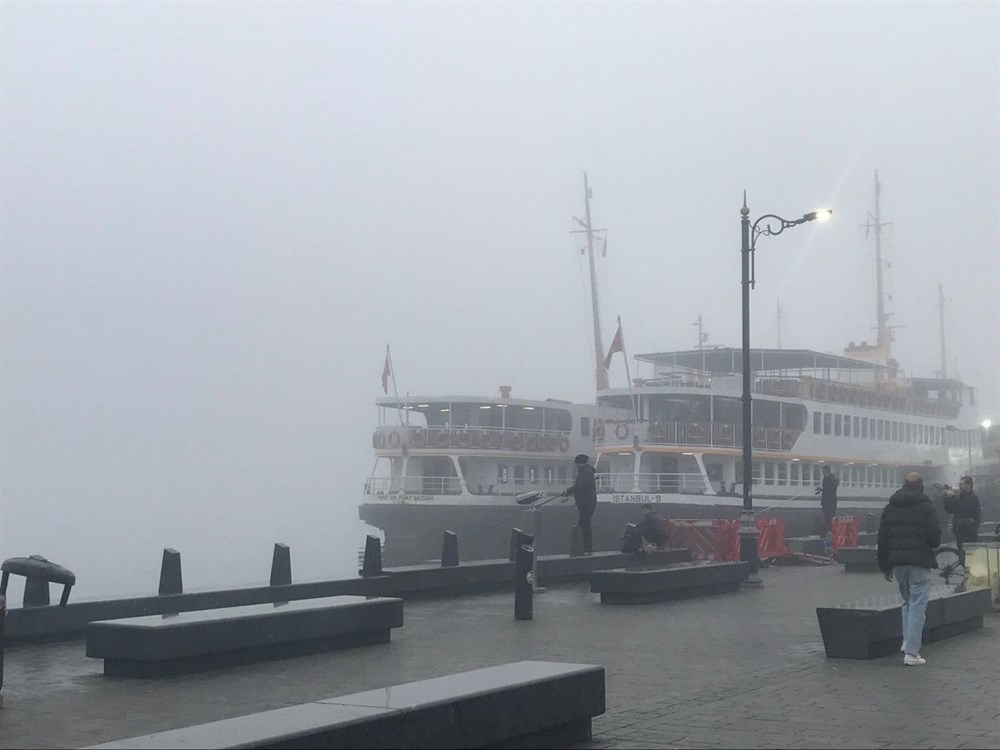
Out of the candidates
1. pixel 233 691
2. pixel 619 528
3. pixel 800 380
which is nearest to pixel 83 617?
pixel 233 691

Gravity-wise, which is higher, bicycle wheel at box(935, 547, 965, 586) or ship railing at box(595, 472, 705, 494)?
ship railing at box(595, 472, 705, 494)

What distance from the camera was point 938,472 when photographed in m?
56.8

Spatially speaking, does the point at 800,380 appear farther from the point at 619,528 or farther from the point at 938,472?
the point at 938,472

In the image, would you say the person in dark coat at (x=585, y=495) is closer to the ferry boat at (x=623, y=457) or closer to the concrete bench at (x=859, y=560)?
the concrete bench at (x=859, y=560)

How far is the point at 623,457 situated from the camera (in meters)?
44.0

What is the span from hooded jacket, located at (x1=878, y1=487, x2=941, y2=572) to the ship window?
3615 centimetres

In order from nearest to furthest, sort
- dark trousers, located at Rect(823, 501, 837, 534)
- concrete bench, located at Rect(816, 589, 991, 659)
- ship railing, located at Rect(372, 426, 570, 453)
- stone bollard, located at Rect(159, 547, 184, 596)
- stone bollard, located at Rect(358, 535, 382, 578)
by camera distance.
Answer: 1. concrete bench, located at Rect(816, 589, 991, 659)
2. stone bollard, located at Rect(159, 547, 184, 596)
3. stone bollard, located at Rect(358, 535, 382, 578)
4. dark trousers, located at Rect(823, 501, 837, 534)
5. ship railing, located at Rect(372, 426, 570, 453)

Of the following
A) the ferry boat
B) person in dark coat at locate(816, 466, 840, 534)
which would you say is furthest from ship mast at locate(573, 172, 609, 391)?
person in dark coat at locate(816, 466, 840, 534)

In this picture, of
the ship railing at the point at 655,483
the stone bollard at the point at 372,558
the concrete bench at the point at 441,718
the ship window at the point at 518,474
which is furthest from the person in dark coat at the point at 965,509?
the ship window at the point at 518,474

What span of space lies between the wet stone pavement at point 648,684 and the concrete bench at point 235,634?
17 cm

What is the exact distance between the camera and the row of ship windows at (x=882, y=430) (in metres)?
46.8

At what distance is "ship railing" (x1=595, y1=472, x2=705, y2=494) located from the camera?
42000 millimetres

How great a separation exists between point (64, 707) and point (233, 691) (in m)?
1.15

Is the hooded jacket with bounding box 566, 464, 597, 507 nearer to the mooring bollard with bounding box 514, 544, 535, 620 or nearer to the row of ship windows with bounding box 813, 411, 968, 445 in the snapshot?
the mooring bollard with bounding box 514, 544, 535, 620
